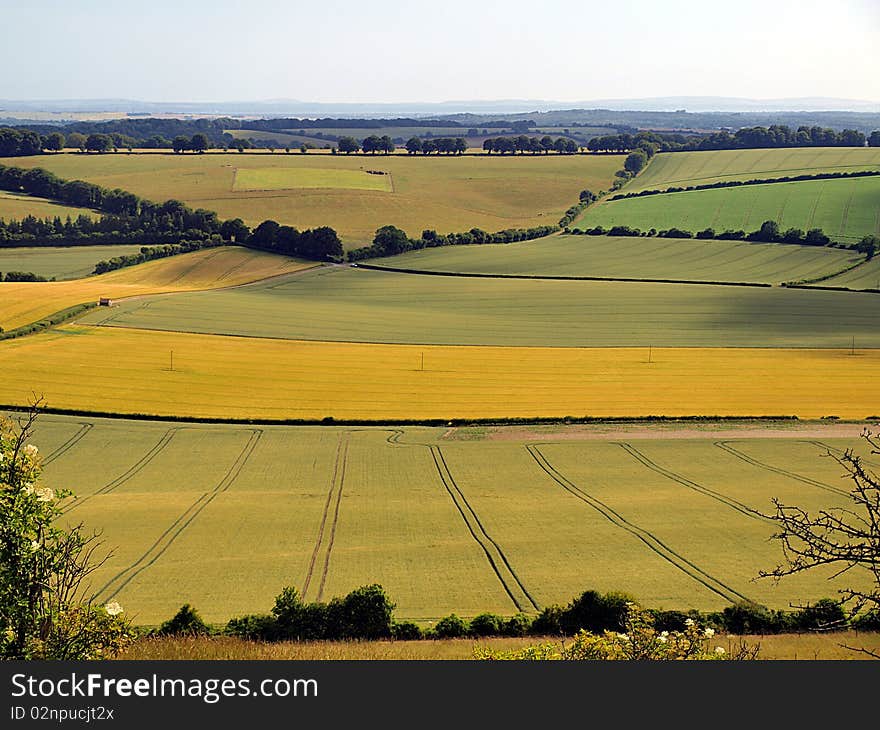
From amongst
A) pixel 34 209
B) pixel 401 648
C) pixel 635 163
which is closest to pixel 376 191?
pixel 34 209

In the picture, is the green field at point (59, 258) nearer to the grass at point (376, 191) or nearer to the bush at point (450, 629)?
the grass at point (376, 191)

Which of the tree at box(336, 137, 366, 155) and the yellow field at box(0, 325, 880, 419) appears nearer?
the yellow field at box(0, 325, 880, 419)

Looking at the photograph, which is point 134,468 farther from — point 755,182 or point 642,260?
point 755,182

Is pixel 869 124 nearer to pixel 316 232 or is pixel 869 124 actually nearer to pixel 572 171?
pixel 572 171

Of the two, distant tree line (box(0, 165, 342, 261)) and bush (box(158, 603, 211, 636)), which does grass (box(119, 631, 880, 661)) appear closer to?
bush (box(158, 603, 211, 636))

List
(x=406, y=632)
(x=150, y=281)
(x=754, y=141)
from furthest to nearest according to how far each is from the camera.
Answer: (x=754, y=141)
(x=150, y=281)
(x=406, y=632)

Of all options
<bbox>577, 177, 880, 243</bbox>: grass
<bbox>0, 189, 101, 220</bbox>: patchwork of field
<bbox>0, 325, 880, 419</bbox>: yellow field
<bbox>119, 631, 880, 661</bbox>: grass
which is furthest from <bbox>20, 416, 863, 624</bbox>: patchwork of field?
<bbox>0, 189, 101, 220</bbox>: patchwork of field
